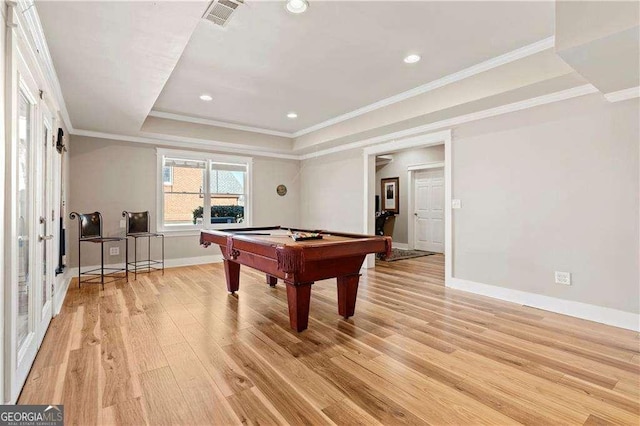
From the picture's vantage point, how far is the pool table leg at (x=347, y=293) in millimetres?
3188

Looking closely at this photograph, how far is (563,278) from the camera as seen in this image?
3379 millimetres

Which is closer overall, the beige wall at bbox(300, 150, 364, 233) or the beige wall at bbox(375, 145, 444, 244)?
the beige wall at bbox(300, 150, 364, 233)

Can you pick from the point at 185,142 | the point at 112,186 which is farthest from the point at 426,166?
the point at 112,186

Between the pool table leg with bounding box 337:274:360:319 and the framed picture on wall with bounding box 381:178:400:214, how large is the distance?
5565mm

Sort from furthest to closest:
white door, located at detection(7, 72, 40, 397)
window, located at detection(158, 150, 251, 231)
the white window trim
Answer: window, located at detection(158, 150, 251, 231) → the white window trim → white door, located at detection(7, 72, 40, 397)

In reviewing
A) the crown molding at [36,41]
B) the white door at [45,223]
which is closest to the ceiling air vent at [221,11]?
the crown molding at [36,41]

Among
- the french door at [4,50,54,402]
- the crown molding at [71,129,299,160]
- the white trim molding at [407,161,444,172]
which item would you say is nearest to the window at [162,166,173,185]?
the crown molding at [71,129,299,160]

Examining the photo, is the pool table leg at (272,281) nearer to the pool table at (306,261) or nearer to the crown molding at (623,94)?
the pool table at (306,261)

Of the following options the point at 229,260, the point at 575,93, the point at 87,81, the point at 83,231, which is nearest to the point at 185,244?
the point at 83,231

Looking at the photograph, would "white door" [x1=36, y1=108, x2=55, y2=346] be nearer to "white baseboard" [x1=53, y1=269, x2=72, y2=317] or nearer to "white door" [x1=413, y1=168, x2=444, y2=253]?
"white baseboard" [x1=53, y1=269, x2=72, y2=317]

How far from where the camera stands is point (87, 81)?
305 centimetres

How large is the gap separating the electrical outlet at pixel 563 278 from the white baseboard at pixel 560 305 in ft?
0.61

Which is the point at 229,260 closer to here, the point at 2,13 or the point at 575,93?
the point at 2,13

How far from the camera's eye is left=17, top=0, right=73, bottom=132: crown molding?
187 cm
